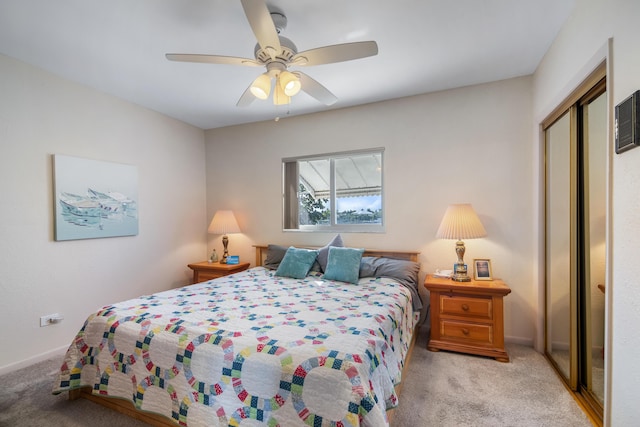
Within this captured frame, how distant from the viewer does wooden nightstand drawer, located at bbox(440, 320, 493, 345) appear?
8.25 feet

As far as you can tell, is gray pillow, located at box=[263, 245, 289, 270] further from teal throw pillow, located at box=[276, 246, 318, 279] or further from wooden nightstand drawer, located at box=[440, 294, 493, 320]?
wooden nightstand drawer, located at box=[440, 294, 493, 320]

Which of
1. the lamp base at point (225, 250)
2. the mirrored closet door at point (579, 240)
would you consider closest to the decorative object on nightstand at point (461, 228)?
the mirrored closet door at point (579, 240)

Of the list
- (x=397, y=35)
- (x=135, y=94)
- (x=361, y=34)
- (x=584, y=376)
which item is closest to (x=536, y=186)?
(x=584, y=376)

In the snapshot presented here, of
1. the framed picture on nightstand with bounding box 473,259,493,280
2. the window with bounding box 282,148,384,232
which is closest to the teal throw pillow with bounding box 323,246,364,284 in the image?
the window with bounding box 282,148,384,232

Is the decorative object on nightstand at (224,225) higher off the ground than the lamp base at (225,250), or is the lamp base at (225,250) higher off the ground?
the decorative object on nightstand at (224,225)

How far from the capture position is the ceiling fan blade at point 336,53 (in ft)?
5.31

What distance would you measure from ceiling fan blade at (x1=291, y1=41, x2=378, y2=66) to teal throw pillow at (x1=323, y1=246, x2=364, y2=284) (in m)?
1.80

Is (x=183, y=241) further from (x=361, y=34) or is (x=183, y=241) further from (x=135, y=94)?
(x=361, y=34)

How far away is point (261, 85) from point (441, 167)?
2079mm

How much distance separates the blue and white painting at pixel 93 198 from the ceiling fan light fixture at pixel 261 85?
2.08 meters

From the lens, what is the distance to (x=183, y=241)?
3986mm

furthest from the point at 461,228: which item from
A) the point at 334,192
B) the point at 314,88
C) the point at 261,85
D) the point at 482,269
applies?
the point at 261,85

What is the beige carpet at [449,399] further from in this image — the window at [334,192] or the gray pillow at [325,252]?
the window at [334,192]

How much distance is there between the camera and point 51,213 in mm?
2629
